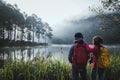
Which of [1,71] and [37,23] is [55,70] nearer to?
[1,71]

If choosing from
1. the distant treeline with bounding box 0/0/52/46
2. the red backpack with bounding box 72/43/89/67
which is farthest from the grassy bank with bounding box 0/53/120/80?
the distant treeline with bounding box 0/0/52/46

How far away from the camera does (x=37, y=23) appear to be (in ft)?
512

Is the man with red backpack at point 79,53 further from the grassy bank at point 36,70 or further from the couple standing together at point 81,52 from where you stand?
the grassy bank at point 36,70

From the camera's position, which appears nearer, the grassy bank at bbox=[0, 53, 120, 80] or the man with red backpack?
the man with red backpack

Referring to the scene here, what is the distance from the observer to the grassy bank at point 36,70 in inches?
488

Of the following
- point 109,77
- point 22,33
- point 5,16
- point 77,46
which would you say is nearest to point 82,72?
Answer: point 77,46

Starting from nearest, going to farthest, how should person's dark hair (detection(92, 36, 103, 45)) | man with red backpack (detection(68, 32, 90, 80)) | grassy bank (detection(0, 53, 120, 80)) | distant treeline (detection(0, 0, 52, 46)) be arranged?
1. man with red backpack (detection(68, 32, 90, 80))
2. person's dark hair (detection(92, 36, 103, 45))
3. grassy bank (detection(0, 53, 120, 80))
4. distant treeline (detection(0, 0, 52, 46))

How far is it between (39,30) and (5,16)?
2548 inches

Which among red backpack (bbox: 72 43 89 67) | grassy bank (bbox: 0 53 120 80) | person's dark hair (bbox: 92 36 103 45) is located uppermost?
person's dark hair (bbox: 92 36 103 45)

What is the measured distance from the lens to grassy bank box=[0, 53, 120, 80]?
12383 mm

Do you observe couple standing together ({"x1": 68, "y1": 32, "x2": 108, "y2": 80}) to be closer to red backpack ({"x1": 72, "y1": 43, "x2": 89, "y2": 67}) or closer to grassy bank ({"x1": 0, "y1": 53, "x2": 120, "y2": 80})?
red backpack ({"x1": 72, "y1": 43, "x2": 89, "y2": 67})

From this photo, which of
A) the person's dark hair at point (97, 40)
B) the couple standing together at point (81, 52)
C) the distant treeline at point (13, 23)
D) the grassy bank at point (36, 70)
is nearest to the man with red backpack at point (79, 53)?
the couple standing together at point (81, 52)

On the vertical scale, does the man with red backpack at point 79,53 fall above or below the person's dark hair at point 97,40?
below

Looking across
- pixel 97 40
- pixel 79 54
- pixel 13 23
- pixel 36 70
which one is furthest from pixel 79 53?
pixel 13 23
